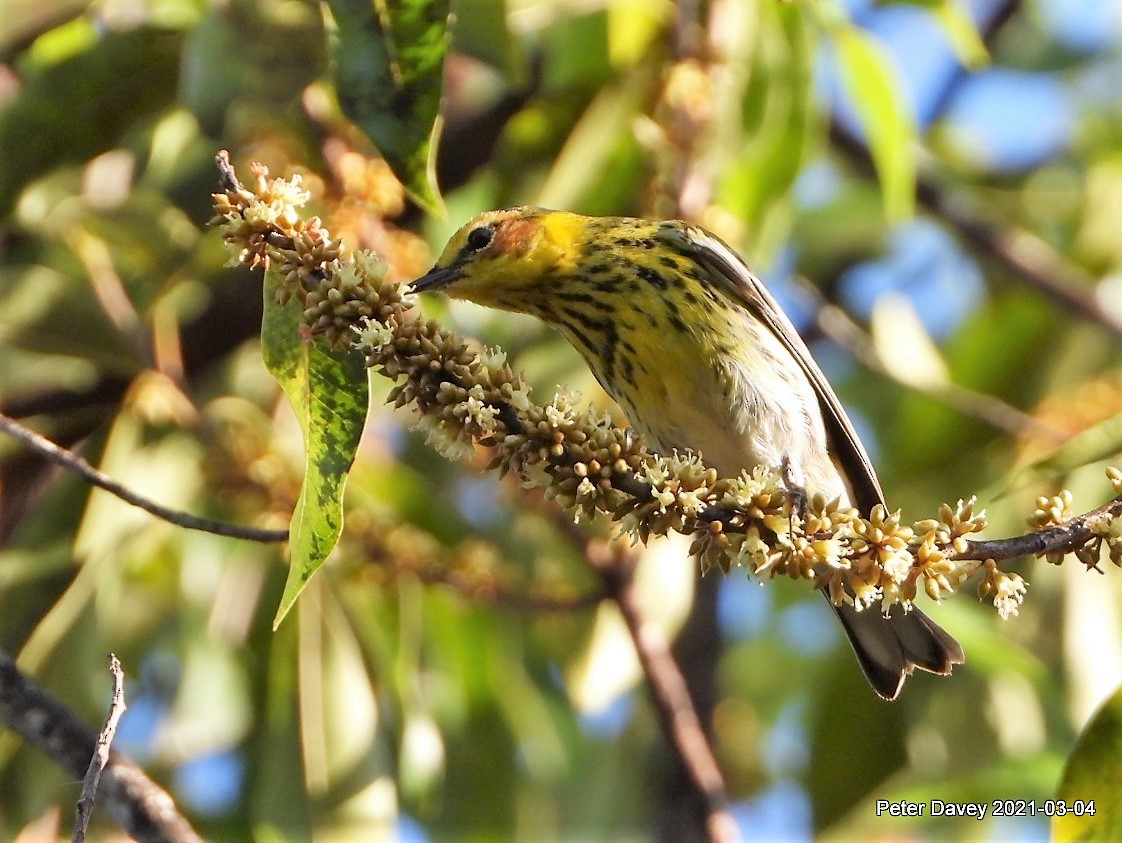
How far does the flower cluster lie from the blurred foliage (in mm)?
1182

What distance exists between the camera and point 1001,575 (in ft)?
A: 6.14

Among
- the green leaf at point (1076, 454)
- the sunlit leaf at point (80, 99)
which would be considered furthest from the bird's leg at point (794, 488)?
the sunlit leaf at point (80, 99)

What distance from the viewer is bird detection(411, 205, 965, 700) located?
3168 millimetres

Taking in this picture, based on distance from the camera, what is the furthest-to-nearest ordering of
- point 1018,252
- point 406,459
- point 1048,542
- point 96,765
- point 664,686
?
point 1018,252
point 406,459
point 664,686
point 1048,542
point 96,765

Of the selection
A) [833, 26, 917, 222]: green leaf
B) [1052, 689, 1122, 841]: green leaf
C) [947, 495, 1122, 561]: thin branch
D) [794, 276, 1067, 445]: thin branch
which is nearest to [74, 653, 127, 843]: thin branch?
[947, 495, 1122, 561]: thin branch

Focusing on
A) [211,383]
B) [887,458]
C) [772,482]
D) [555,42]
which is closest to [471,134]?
[555,42]

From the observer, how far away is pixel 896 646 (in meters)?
3.10

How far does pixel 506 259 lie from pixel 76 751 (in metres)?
1.55

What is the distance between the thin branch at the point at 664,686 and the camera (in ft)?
11.9

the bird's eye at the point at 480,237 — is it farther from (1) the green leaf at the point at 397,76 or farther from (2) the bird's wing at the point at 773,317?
(1) the green leaf at the point at 397,76

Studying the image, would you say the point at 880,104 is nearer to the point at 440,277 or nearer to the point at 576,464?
the point at 440,277

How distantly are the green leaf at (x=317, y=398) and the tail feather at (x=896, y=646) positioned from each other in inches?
57.4

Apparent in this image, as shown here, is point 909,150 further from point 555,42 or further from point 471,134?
point 471,134

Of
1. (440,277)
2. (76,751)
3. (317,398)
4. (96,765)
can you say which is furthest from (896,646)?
(96,765)
